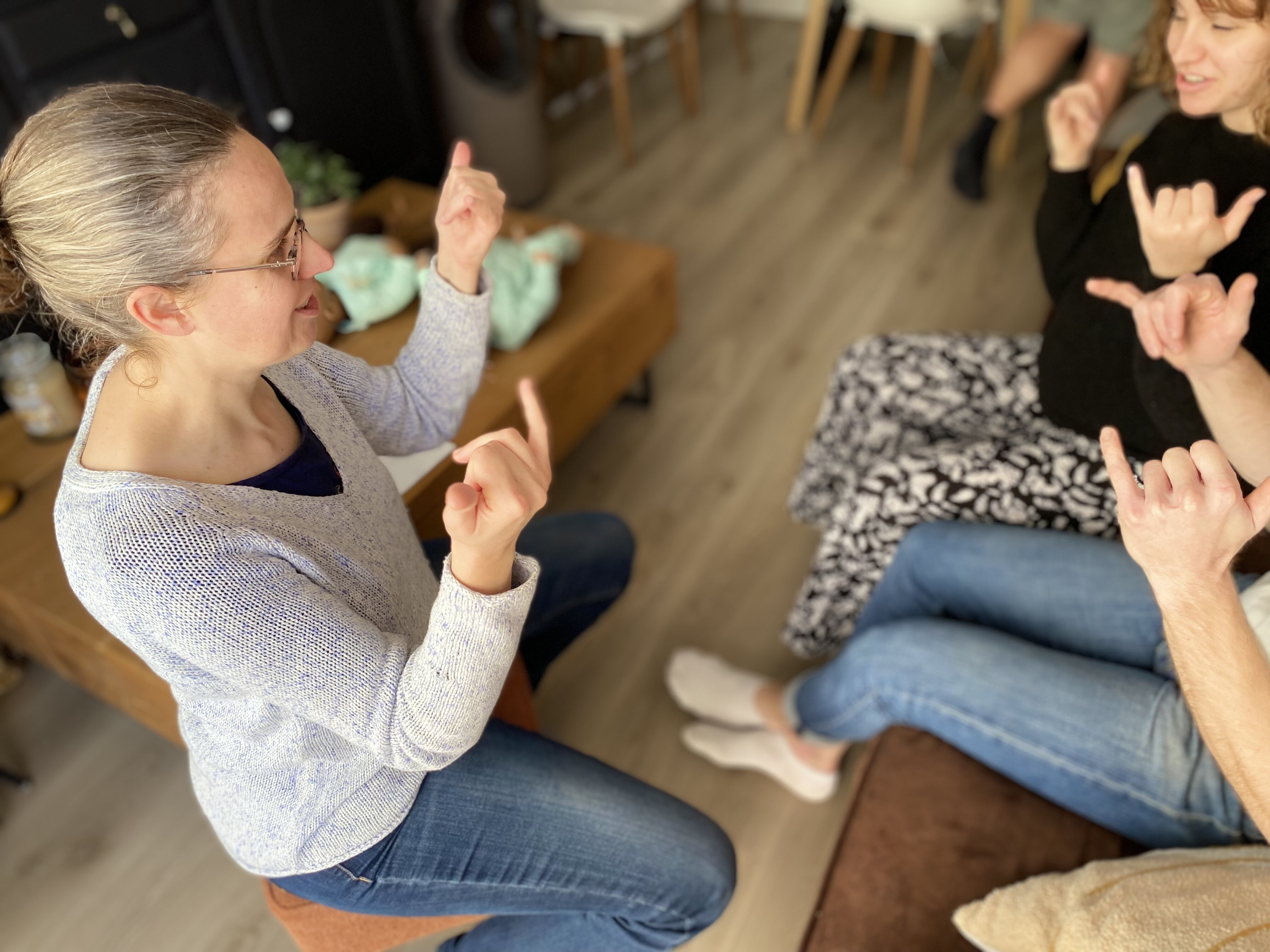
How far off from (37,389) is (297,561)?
95 cm

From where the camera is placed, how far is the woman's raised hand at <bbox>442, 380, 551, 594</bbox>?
0.71 m

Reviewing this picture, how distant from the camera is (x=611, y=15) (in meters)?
2.88

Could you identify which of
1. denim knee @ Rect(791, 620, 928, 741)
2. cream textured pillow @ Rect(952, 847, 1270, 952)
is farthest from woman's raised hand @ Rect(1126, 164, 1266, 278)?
cream textured pillow @ Rect(952, 847, 1270, 952)

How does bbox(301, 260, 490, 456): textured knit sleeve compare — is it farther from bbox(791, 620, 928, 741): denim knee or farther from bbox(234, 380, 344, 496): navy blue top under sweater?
bbox(791, 620, 928, 741): denim knee

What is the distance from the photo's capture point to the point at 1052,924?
34.2 inches

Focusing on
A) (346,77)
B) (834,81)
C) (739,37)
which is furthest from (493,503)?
(739,37)

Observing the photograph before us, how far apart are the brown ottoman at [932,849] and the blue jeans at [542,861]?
0.45 ft

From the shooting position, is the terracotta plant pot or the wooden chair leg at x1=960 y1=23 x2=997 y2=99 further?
the wooden chair leg at x1=960 y1=23 x2=997 y2=99

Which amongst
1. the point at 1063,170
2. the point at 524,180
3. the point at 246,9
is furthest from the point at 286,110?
the point at 1063,170

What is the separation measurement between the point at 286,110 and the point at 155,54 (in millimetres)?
337

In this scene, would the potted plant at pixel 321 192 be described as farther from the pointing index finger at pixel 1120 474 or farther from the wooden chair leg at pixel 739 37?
the wooden chair leg at pixel 739 37

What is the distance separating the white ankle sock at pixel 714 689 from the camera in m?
1.52

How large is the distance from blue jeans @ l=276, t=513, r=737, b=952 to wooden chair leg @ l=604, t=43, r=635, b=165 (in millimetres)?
2479

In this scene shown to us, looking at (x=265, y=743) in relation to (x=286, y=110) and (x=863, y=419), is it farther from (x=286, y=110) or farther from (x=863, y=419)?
(x=286, y=110)
